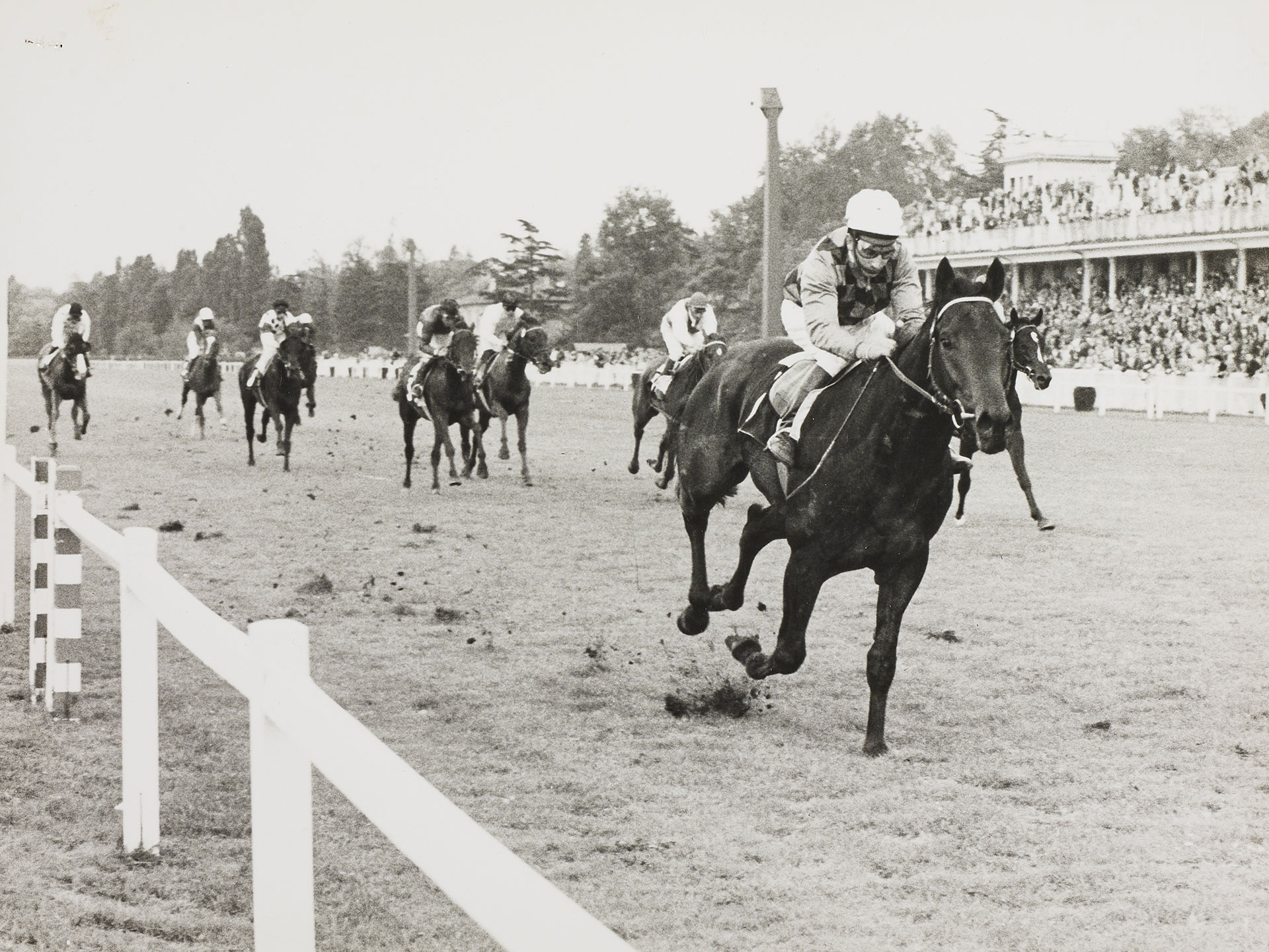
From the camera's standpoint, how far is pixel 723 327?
4441 centimetres

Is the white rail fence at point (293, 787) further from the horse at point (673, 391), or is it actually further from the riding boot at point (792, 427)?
the horse at point (673, 391)

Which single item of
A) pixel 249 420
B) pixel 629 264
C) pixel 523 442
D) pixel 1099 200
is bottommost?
pixel 523 442

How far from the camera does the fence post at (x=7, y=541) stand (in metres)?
7.59

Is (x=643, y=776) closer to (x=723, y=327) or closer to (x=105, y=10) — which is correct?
(x=105, y=10)

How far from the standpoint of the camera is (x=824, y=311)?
625 centimetres

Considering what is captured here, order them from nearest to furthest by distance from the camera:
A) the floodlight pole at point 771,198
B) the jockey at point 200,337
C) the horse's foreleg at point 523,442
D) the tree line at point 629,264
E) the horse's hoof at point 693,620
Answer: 1. the horse's hoof at point 693,620
2. the floodlight pole at point 771,198
3. the horse's foreleg at point 523,442
4. the jockey at point 200,337
5. the tree line at point 629,264

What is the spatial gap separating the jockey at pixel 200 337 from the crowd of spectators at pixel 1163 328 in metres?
15.3

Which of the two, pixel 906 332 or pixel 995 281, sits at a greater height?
pixel 995 281

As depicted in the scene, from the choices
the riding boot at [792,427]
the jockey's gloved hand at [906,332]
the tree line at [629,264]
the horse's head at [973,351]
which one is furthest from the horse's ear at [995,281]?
the tree line at [629,264]

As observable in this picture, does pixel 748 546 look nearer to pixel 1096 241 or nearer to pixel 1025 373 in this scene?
pixel 1025 373

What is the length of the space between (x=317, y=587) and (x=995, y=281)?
6068 millimetres

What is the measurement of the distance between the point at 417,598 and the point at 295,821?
740cm

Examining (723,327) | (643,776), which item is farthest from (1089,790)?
(723,327)

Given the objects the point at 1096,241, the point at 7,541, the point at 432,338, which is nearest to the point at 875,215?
the point at 7,541
